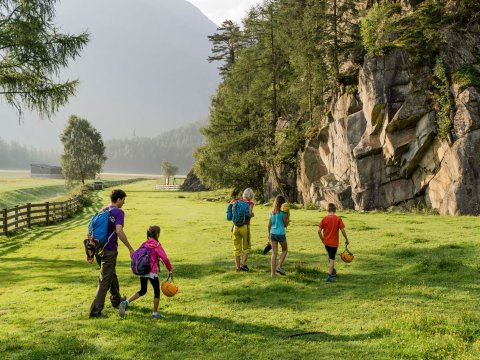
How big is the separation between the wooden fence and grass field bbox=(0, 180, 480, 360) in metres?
7.16

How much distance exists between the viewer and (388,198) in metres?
31.0

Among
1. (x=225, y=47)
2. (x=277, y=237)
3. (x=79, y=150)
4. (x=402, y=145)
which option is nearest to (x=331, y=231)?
(x=277, y=237)

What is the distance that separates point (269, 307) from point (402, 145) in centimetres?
2374

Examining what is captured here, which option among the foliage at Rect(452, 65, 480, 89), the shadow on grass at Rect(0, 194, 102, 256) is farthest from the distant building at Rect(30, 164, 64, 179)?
the foliage at Rect(452, 65, 480, 89)

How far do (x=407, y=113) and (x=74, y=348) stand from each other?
28015 mm

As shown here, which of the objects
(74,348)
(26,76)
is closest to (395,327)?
(74,348)

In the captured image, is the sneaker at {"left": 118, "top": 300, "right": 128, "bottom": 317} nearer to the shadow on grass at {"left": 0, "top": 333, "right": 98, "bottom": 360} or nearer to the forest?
the shadow on grass at {"left": 0, "top": 333, "right": 98, "bottom": 360}

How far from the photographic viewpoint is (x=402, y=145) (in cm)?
3000

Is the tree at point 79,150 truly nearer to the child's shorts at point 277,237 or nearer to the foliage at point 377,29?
the foliage at point 377,29

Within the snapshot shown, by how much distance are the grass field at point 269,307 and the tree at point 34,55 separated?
7.42 metres

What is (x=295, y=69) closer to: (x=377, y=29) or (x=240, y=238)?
(x=377, y=29)

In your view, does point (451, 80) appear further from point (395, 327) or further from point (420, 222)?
point (395, 327)

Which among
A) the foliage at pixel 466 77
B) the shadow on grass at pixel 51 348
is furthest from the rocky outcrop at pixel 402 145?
the shadow on grass at pixel 51 348

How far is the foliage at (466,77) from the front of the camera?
2655 cm
